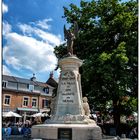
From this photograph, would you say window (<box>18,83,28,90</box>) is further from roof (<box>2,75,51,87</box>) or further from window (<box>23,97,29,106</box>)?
window (<box>23,97,29,106</box>)

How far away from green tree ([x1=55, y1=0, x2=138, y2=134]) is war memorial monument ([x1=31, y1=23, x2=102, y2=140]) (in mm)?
6268

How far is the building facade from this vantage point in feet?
150

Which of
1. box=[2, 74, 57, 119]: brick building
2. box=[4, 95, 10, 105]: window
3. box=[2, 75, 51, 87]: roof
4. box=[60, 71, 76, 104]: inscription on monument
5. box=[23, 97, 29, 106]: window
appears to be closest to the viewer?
box=[60, 71, 76, 104]: inscription on monument

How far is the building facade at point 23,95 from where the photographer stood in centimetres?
4584

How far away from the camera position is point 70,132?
12.9 m

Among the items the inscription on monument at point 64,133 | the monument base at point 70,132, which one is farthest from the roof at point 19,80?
the inscription on monument at point 64,133

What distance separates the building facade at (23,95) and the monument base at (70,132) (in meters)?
32.0

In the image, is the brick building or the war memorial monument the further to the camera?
the brick building

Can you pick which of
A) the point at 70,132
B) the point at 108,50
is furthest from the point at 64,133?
the point at 108,50

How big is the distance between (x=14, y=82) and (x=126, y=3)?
89.6 feet

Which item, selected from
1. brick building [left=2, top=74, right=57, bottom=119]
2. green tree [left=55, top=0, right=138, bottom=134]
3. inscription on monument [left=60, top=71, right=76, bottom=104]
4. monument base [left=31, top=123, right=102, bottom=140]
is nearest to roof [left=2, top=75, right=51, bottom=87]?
brick building [left=2, top=74, right=57, bottom=119]

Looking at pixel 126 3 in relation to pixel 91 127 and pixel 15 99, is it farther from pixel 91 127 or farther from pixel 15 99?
pixel 15 99

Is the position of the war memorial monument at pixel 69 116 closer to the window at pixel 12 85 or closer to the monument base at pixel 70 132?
the monument base at pixel 70 132

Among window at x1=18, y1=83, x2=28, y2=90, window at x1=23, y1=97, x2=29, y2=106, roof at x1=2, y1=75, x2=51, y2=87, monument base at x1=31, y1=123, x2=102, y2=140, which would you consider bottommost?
window at x1=23, y1=97, x2=29, y2=106
